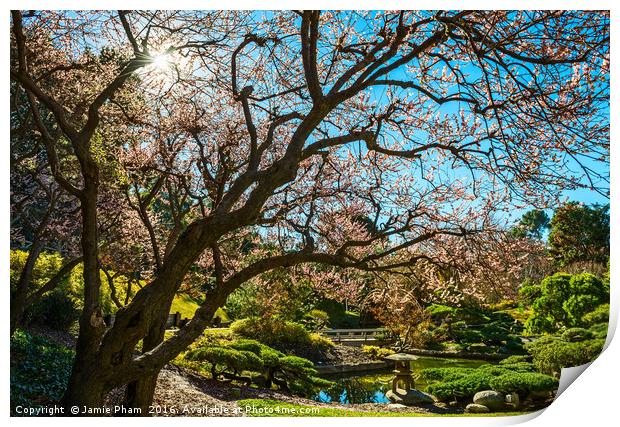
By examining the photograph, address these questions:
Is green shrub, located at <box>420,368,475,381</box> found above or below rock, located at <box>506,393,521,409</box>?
above

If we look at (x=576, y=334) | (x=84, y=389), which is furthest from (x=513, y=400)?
(x=84, y=389)

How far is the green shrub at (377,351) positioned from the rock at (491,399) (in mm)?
1885

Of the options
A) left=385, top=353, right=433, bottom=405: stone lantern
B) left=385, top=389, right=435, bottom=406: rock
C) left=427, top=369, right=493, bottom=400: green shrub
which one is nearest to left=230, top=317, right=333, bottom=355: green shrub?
left=385, top=353, right=433, bottom=405: stone lantern

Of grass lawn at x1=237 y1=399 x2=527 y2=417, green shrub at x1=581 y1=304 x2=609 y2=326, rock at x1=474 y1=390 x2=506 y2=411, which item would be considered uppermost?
green shrub at x1=581 y1=304 x2=609 y2=326

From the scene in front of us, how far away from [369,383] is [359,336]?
2.80 feet

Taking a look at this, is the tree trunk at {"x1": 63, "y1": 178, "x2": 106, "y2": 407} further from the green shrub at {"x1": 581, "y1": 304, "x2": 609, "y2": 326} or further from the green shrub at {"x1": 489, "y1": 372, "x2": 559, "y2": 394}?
the green shrub at {"x1": 581, "y1": 304, "x2": 609, "y2": 326}

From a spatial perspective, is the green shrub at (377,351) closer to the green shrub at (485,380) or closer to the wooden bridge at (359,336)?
the wooden bridge at (359,336)

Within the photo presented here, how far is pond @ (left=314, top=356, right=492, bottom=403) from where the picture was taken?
5.44 meters

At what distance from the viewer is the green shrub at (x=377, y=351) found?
6.91 m

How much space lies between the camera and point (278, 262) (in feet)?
10.2

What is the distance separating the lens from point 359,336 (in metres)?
7.05

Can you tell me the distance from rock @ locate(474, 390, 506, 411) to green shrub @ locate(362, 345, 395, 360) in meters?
1.89
